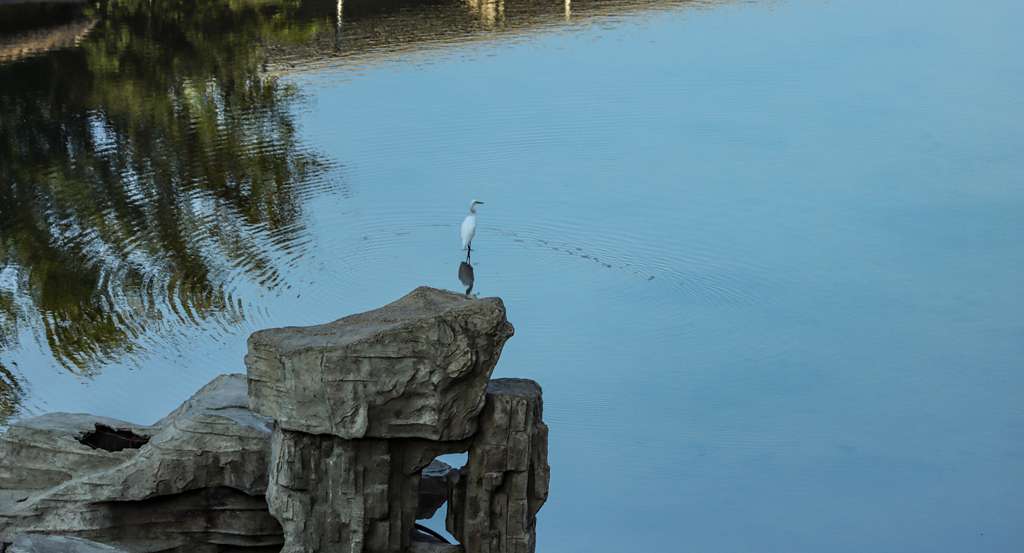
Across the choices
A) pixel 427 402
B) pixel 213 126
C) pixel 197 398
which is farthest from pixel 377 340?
pixel 213 126

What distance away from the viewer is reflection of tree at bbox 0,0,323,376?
1530cm

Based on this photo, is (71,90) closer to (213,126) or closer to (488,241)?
(213,126)

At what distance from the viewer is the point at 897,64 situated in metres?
24.8

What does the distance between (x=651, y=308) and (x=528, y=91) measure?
7.87 metres

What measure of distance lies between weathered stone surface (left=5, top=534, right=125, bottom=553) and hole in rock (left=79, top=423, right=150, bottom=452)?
1174 millimetres

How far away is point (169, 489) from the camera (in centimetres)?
926

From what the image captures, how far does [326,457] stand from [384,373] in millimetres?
683

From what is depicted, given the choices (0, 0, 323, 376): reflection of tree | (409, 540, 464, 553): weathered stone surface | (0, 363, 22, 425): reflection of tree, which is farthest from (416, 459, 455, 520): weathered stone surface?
(0, 0, 323, 376): reflection of tree

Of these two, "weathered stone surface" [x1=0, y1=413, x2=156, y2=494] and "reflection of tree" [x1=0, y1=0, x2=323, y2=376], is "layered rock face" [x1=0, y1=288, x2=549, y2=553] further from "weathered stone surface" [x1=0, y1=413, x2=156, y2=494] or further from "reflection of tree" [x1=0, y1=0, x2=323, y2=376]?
"reflection of tree" [x1=0, y1=0, x2=323, y2=376]

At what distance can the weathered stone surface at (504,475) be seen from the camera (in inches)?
358

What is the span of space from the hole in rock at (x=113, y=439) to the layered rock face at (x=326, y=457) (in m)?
0.23

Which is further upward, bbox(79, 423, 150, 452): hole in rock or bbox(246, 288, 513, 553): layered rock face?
bbox(246, 288, 513, 553): layered rock face

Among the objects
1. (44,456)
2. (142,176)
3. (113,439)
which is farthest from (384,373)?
(142,176)

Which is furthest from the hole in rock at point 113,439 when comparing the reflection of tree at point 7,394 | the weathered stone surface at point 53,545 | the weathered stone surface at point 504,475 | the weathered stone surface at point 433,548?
the reflection of tree at point 7,394
